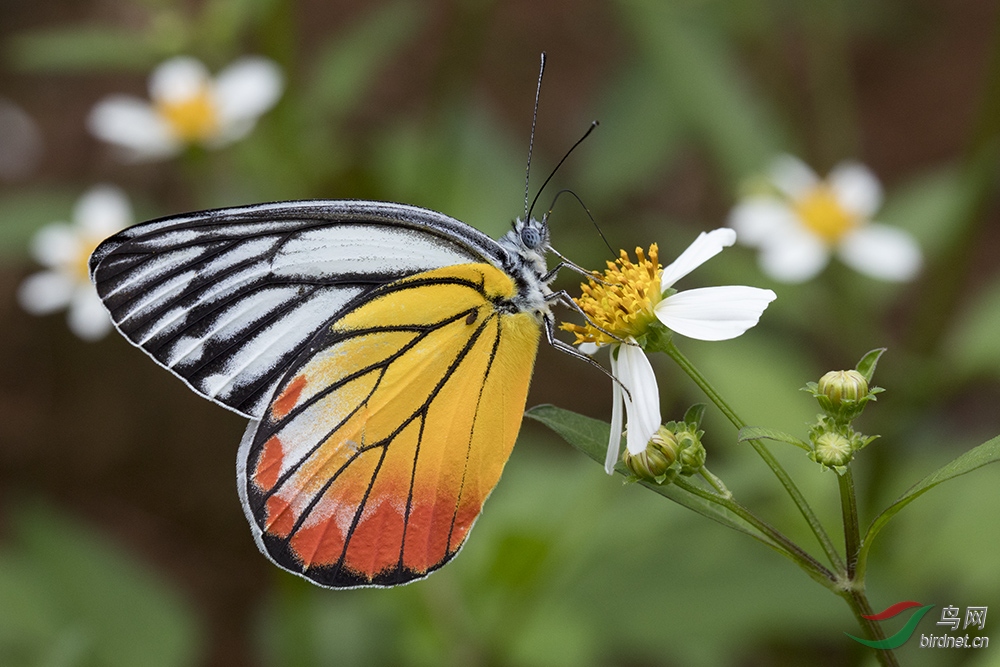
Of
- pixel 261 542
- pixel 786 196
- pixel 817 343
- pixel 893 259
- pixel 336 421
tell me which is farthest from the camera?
pixel 817 343

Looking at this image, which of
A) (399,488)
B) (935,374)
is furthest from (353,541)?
(935,374)

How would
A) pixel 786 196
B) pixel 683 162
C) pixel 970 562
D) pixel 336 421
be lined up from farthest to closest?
pixel 683 162
pixel 786 196
pixel 970 562
pixel 336 421

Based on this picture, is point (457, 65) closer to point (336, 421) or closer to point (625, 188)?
point (625, 188)

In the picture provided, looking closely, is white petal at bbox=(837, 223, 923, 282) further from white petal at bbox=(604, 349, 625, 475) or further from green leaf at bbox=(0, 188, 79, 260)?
green leaf at bbox=(0, 188, 79, 260)

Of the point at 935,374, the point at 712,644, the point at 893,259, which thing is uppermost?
the point at 893,259

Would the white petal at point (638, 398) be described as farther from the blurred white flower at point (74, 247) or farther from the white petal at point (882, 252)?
the blurred white flower at point (74, 247)

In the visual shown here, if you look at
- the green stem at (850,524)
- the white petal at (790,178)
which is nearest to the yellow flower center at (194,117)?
the white petal at (790,178)
